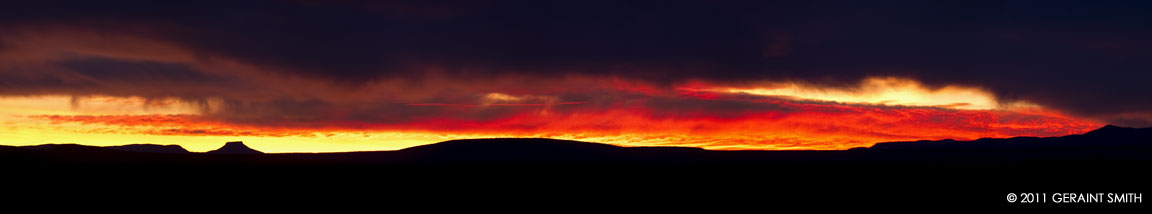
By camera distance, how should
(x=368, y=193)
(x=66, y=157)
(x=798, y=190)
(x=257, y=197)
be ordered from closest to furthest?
(x=257, y=197)
(x=368, y=193)
(x=798, y=190)
(x=66, y=157)

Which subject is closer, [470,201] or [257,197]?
[470,201]

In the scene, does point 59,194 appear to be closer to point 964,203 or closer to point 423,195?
point 423,195

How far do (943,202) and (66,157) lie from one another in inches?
6113

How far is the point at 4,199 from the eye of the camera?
42094mm

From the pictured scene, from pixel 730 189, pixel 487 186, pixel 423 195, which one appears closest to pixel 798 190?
pixel 730 189

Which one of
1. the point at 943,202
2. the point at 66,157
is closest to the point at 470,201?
the point at 943,202

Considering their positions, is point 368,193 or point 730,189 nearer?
point 368,193

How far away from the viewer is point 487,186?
55531 millimetres

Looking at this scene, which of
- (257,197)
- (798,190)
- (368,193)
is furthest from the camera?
(798,190)

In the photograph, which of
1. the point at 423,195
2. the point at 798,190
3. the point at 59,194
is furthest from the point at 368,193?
the point at 798,190

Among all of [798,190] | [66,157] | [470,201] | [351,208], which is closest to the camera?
[351,208]

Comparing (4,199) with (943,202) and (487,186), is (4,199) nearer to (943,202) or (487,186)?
(487,186)

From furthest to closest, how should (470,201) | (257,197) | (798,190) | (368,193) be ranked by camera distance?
1. (798,190)
2. (368,193)
3. (257,197)
4. (470,201)

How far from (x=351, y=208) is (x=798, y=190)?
28.5m
